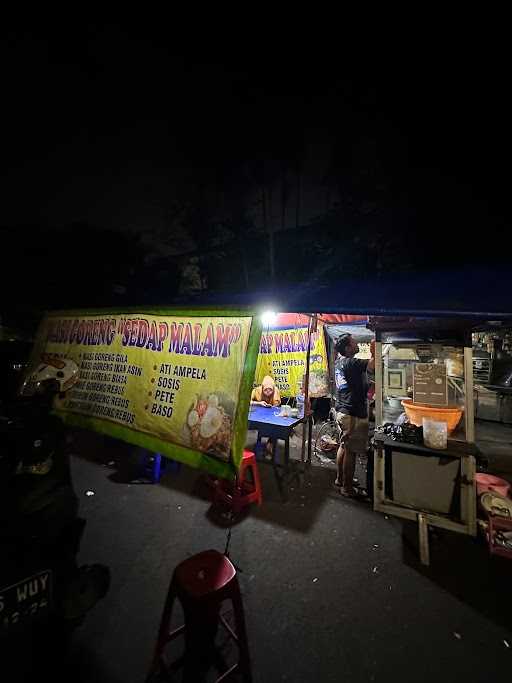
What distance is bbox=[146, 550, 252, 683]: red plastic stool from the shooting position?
6.86 feet

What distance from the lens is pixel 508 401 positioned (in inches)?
422

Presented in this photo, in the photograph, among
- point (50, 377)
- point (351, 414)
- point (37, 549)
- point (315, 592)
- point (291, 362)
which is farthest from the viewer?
point (291, 362)

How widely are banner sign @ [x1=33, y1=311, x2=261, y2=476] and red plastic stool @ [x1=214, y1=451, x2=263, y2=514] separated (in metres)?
2.25

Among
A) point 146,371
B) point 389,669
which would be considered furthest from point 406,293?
point 389,669

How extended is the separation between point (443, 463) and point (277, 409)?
3422 mm

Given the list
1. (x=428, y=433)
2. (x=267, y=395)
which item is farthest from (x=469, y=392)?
(x=267, y=395)

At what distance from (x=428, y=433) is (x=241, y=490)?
10.2 feet

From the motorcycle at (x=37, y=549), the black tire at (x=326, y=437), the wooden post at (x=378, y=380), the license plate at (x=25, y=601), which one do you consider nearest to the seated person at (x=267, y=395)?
the black tire at (x=326, y=437)

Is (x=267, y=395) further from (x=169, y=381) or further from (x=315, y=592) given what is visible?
(x=169, y=381)

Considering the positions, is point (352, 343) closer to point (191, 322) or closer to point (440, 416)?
point (440, 416)

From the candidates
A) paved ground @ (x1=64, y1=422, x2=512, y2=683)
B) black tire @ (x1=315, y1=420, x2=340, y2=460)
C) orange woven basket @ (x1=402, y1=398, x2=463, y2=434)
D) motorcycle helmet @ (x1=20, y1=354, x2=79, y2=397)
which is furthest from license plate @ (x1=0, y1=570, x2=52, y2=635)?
black tire @ (x1=315, y1=420, x2=340, y2=460)

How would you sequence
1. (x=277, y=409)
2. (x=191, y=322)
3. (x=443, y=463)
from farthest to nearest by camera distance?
(x=277, y=409) → (x=443, y=463) → (x=191, y=322)

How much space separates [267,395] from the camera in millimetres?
7273

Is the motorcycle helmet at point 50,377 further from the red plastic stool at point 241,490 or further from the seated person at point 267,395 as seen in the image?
the seated person at point 267,395
